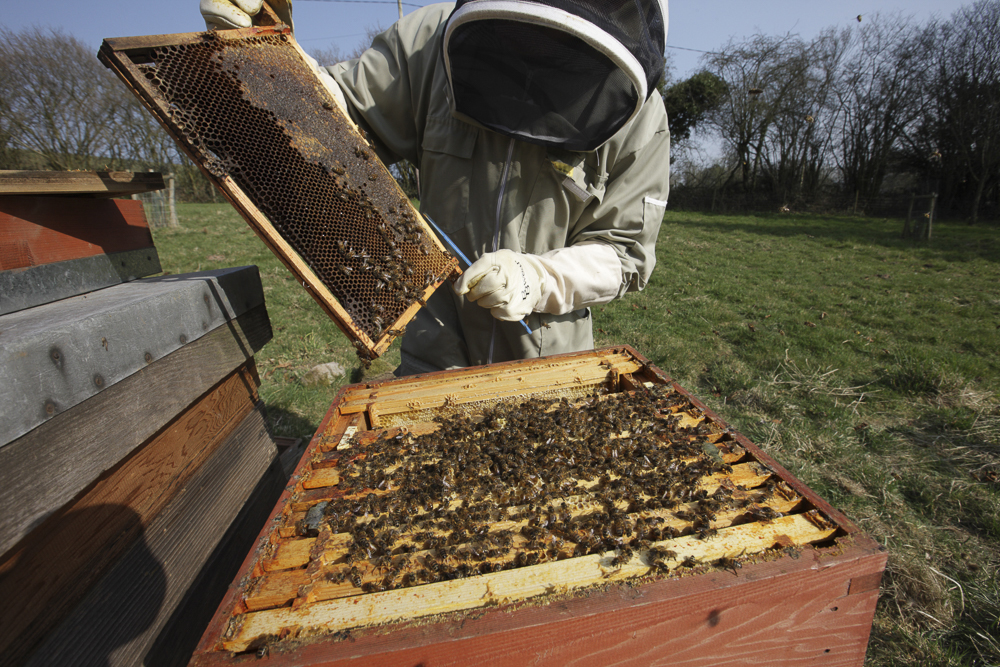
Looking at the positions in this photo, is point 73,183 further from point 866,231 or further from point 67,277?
point 866,231

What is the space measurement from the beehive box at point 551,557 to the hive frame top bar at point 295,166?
2.03 feet

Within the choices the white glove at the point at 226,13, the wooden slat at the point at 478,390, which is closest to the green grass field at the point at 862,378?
the wooden slat at the point at 478,390

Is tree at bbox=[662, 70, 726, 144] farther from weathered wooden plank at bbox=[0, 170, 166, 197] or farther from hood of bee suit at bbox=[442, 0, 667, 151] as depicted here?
weathered wooden plank at bbox=[0, 170, 166, 197]

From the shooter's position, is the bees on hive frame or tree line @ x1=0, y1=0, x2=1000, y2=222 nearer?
the bees on hive frame

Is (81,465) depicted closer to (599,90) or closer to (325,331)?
(599,90)

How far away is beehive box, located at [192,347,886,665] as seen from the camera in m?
1.16

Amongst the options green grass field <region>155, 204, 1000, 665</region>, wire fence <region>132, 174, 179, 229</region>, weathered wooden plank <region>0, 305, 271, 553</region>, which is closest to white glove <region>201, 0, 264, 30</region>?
weathered wooden plank <region>0, 305, 271, 553</region>

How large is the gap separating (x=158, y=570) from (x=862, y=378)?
672 centimetres

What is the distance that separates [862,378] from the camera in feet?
→ 18.5

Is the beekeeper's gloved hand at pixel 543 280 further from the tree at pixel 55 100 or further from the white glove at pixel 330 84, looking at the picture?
Answer: the tree at pixel 55 100

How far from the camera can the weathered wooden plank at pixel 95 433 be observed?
45.9 inches

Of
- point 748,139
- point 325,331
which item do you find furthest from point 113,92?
point 748,139

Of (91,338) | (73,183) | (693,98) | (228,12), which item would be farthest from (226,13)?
(693,98)

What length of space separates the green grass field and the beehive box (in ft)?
6.30
